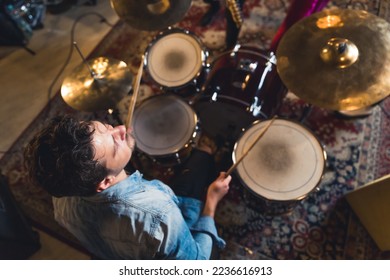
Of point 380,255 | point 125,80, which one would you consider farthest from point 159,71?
point 380,255

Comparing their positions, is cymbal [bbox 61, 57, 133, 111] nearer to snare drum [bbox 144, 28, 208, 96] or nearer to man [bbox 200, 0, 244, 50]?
snare drum [bbox 144, 28, 208, 96]

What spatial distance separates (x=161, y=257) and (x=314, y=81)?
2.54 ft

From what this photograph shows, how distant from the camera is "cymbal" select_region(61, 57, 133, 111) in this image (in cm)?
133

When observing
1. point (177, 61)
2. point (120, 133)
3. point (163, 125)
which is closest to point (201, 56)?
point (177, 61)

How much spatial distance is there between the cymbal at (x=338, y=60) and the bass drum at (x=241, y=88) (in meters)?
0.30

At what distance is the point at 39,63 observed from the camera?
2311 millimetres

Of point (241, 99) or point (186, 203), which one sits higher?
point (241, 99)

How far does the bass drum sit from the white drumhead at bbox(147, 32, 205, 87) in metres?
0.10

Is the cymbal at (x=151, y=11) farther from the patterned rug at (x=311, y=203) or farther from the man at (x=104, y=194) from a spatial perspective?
the man at (x=104, y=194)

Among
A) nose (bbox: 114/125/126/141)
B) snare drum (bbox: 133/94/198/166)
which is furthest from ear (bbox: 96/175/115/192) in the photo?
snare drum (bbox: 133/94/198/166)

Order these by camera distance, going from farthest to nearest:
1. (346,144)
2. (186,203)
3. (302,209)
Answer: (346,144) → (302,209) → (186,203)

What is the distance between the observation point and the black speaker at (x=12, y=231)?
1388mm
